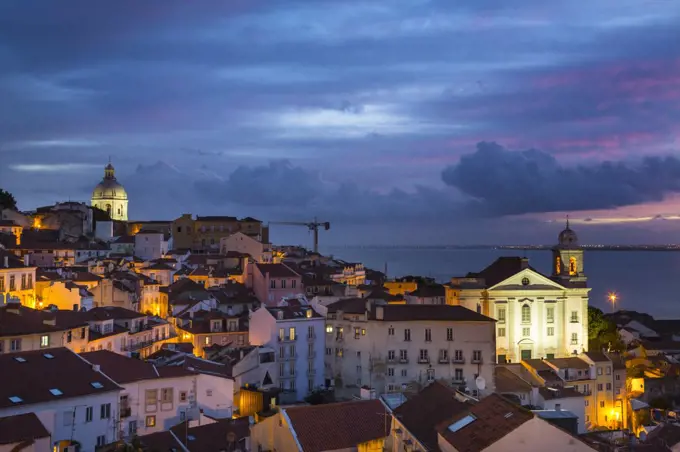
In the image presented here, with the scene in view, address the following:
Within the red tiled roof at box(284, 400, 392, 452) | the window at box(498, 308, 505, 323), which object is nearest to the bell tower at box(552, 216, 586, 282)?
the window at box(498, 308, 505, 323)

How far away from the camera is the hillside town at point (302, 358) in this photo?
25.7 metres

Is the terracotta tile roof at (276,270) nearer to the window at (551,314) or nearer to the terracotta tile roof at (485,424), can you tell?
the window at (551,314)

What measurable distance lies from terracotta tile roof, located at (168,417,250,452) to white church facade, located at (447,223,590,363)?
109 ft

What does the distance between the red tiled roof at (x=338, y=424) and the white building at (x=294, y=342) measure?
2003 centimetres

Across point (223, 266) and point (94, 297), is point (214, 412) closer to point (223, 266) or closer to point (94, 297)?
point (94, 297)

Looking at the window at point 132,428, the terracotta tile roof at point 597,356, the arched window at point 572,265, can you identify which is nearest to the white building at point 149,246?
the arched window at point 572,265

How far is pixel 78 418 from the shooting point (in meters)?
27.8

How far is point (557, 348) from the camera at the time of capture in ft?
200

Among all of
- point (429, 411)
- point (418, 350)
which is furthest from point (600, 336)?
point (429, 411)

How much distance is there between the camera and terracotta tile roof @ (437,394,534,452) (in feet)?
64.8

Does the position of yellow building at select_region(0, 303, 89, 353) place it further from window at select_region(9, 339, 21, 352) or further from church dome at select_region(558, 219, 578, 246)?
church dome at select_region(558, 219, 578, 246)

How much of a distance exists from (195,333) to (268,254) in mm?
32308

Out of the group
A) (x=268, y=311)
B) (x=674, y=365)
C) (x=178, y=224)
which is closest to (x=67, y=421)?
(x=268, y=311)

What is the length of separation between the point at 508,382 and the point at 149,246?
51.4 m
